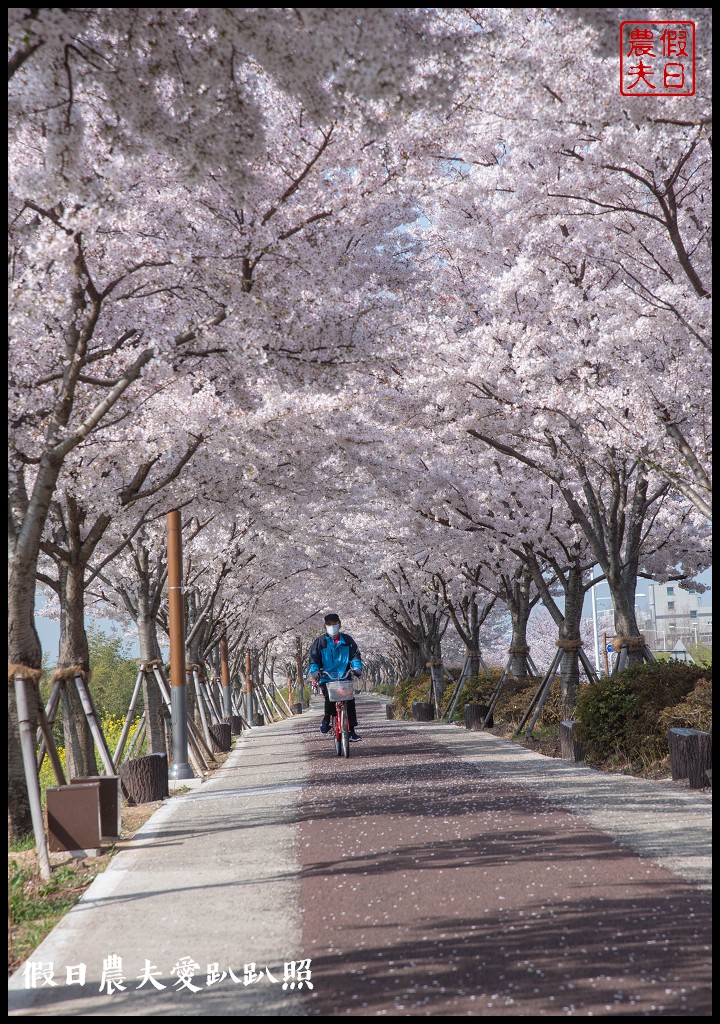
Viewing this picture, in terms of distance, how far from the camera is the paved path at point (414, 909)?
4828 mm

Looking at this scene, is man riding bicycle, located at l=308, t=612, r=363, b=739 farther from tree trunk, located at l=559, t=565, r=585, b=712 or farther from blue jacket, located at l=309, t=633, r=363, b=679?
tree trunk, located at l=559, t=565, r=585, b=712

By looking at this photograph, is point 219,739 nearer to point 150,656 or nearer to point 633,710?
point 150,656

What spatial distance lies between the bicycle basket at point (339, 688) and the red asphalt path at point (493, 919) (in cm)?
599

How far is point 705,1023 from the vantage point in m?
4.20

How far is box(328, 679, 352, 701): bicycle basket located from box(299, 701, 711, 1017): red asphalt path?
5988 mm

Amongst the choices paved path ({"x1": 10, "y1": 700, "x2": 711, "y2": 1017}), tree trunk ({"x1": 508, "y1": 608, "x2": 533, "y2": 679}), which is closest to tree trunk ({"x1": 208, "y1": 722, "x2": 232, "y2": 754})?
tree trunk ({"x1": 508, "y1": 608, "x2": 533, "y2": 679})

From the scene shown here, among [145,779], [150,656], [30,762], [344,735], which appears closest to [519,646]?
[344,735]

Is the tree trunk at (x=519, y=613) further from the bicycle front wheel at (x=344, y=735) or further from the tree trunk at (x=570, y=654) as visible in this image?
the bicycle front wheel at (x=344, y=735)

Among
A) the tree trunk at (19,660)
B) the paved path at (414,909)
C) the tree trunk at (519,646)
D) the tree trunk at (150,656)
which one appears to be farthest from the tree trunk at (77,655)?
the tree trunk at (519,646)

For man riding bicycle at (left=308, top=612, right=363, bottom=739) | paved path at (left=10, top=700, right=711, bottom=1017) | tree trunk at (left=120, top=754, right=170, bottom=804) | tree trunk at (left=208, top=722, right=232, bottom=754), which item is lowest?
tree trunk at (left=208, top=722, right=232, bottom=754)

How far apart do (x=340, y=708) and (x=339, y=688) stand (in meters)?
0.94

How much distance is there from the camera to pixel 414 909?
6.41 meters

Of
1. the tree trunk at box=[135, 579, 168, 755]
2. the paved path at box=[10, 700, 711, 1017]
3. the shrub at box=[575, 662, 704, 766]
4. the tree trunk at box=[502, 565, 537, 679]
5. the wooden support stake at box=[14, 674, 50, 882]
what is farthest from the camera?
the tree trunk at box=[502, 565, 537, 679]

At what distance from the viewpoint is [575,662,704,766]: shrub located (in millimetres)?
12953
